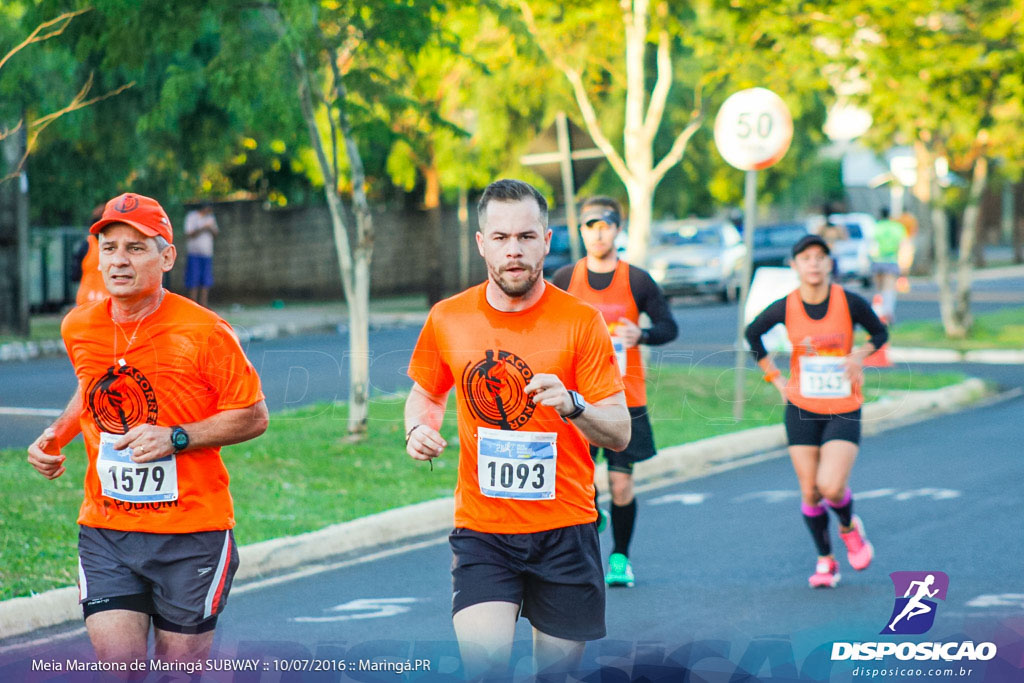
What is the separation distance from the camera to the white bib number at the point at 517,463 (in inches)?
168

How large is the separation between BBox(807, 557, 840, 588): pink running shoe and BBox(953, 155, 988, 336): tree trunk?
46.0 feet

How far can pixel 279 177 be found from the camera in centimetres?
3331

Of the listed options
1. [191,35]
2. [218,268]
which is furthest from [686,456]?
[218,268]

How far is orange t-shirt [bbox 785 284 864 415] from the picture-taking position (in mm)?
7379

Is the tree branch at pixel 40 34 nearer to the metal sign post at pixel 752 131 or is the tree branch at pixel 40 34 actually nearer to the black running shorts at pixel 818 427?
the black running shorts at pixel 818 427

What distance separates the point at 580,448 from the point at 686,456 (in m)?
7.12

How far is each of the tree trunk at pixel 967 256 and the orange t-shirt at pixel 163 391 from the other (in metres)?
17.7

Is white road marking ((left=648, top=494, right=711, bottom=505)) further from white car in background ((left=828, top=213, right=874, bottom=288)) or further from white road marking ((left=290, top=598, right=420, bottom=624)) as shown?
white car in background ((left=828, top=213, right=874, bottom=288))

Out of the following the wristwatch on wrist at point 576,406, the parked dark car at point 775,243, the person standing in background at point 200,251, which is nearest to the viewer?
the wristwatch on wrist at point 576,406

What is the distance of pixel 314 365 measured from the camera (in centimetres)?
1694

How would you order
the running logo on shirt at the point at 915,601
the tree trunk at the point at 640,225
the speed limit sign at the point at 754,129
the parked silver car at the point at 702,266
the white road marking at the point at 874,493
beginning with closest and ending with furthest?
1. the running logo on shirt at the point at 915,601
2. the white road marking at the point at 874,493
3. the speed limit sign at the point at 754,129
4. the tree trunk at the point at 640,225
5. the parked silver car at the point at 702,266

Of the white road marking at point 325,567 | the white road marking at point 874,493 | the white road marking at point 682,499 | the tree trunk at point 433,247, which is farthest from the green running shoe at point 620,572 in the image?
the tree trunk at point 433,247

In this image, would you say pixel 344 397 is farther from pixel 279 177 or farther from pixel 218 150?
pixel 279 177

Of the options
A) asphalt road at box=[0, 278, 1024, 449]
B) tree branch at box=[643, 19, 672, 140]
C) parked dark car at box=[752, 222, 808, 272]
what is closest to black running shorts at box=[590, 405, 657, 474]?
asphalt road at box=[0, 278, 1024, 449]
